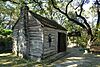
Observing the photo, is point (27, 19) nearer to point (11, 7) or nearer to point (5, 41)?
point (5, 41)

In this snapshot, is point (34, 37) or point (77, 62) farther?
point (34, 37)

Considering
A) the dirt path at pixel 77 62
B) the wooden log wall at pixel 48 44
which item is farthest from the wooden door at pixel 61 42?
the dirt path at pixel 77 62

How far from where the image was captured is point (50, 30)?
16.2 meters

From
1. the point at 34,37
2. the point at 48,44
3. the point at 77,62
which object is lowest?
the point at 77,62

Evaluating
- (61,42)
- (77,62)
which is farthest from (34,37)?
(61,42)

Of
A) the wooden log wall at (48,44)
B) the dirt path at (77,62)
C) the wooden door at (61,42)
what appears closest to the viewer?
the dirt path at (77,62)

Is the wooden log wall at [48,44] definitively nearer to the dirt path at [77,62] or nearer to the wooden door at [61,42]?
the dirt path at [77,62]

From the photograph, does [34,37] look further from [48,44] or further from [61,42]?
[61,42]

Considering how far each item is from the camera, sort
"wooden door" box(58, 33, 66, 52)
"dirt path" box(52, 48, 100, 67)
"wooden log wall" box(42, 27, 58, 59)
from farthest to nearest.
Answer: "wooden door" box(58, 33, 66, 52), "wooden log wall" box(42, 27, 58, 59), "dirt path" box(52, 48, 100, 67)

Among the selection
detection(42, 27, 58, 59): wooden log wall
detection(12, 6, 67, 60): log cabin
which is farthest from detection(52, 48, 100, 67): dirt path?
detection(12, 6, 67, 60): log cabin

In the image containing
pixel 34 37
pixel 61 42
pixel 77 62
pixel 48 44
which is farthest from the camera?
pixel 61 42

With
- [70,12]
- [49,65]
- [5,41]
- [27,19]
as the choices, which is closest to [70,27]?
[70,12]

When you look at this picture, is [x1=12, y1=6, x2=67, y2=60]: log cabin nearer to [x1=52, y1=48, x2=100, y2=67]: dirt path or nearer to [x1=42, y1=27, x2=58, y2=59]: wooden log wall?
[x1=42, y1=27, x2=58, y2=59]: wooden log wall

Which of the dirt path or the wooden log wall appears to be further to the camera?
the wooden log wall
